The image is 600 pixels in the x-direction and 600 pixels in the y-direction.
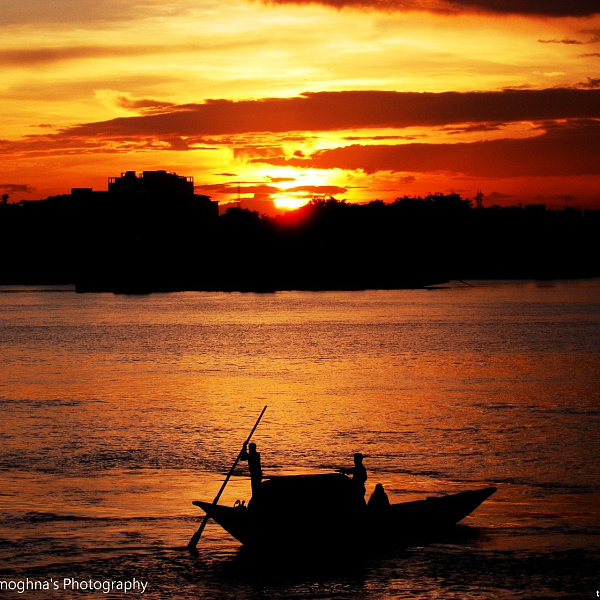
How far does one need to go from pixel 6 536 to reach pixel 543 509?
14.0 m

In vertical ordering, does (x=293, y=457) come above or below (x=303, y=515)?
below

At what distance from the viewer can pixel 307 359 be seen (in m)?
80.4

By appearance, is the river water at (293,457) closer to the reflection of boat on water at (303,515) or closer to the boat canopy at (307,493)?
the reflection of boat on water at (303,515)

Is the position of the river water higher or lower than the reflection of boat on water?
lower

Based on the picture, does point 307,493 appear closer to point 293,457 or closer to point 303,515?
point 303,515

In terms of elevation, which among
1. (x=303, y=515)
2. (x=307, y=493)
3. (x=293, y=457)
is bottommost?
(x=293, y=457)

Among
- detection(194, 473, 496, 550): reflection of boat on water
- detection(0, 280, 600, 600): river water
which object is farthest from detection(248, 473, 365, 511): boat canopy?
detection(0, 280, 600, 600): river water

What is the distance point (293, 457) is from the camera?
3447 cm

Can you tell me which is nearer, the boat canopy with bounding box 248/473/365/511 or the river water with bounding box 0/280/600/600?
the river water with bounding box 0/280/600/600

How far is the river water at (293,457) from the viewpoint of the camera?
21531 millimetres

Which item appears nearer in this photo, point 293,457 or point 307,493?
point 307,493

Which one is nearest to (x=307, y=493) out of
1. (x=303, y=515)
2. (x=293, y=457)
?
(x=303, y=515)

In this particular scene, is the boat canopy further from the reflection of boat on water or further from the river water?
the river water

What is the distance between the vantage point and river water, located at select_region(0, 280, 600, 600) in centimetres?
2153
